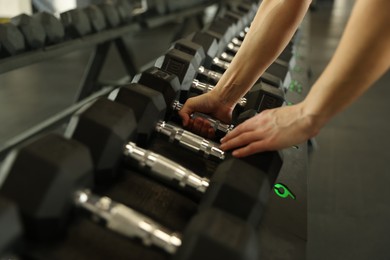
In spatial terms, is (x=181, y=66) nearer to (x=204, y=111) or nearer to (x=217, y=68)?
(x=204, y=111)

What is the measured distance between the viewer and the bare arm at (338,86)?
64 centimetres

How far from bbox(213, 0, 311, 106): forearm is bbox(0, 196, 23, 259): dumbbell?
68 cm

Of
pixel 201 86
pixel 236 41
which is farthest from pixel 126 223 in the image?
pixel 236 41

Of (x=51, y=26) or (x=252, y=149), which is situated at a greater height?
(x=252, y=149)

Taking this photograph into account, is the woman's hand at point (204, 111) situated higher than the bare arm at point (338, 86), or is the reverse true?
the bare arm at point (338, 86)

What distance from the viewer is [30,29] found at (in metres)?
1.66

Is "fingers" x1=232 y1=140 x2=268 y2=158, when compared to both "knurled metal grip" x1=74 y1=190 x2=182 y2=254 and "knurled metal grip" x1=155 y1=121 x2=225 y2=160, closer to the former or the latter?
"knurled metal grip" x1=155 y1=121 x2=225 y2=160

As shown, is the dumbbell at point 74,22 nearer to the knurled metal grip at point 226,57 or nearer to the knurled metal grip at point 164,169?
the knurled metal grip at point 226,57

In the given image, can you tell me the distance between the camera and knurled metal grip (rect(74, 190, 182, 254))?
0.59m

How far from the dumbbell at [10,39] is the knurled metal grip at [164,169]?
1014 millimetres

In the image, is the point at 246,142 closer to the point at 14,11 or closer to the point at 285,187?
the point at 285,187

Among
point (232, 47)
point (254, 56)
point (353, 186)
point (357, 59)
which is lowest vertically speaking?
point (353, 186)

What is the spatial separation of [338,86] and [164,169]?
32cm

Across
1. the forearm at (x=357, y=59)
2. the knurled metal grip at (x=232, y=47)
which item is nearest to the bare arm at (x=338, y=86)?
the forearm at (x=357, y=59)
